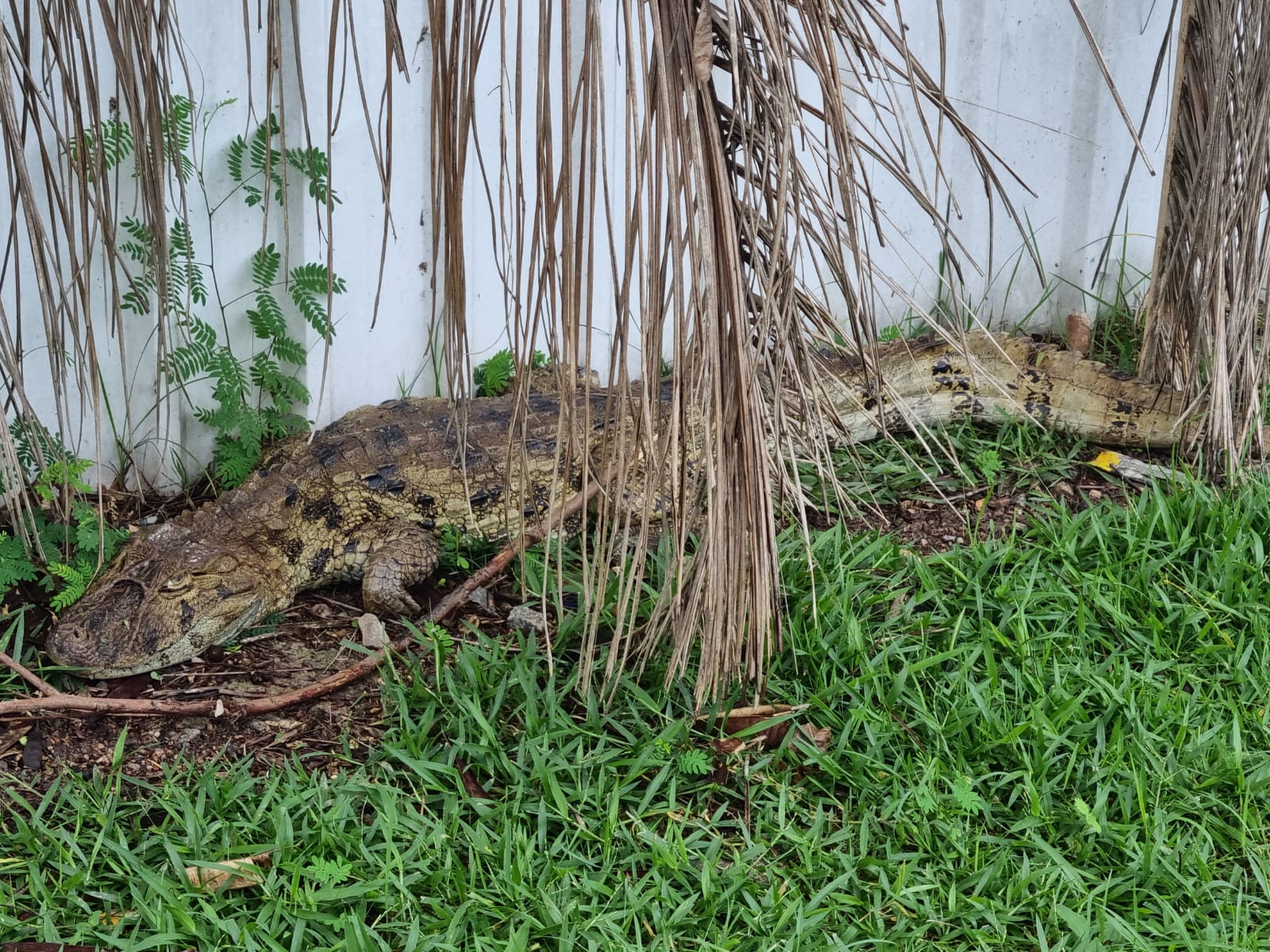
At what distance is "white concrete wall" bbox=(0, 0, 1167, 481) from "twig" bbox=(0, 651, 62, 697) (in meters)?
0.54

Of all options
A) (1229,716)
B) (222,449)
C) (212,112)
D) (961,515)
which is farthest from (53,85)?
(1229,716)

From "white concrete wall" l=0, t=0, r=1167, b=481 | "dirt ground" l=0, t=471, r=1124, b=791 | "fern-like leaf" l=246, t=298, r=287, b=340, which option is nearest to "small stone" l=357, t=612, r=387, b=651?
"dirt ground" l=0, t=471, r=1124, b=791

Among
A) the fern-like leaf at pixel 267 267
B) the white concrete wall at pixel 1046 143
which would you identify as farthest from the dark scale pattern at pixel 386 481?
the white concrete wall at pixel 1046 143

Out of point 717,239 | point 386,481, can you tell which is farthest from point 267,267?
point 717,239

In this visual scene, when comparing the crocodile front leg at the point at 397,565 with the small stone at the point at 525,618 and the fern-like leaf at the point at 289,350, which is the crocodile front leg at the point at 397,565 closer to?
the small stone at the point at 525,618

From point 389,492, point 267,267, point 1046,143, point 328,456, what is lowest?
point 389,492

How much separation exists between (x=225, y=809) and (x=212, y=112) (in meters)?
2.07

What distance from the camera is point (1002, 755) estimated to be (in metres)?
2.62

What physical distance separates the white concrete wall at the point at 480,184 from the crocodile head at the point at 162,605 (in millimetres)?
439

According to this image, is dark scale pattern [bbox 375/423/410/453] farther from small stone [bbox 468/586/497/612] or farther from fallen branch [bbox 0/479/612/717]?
fallen branch [bbox 0/479/612/717]

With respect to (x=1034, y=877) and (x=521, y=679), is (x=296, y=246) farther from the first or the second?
(x=1034, y=877)

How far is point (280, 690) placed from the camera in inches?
116

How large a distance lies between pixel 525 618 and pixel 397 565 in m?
0.47

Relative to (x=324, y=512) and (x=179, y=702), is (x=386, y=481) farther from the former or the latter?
(x=179, y=702)
